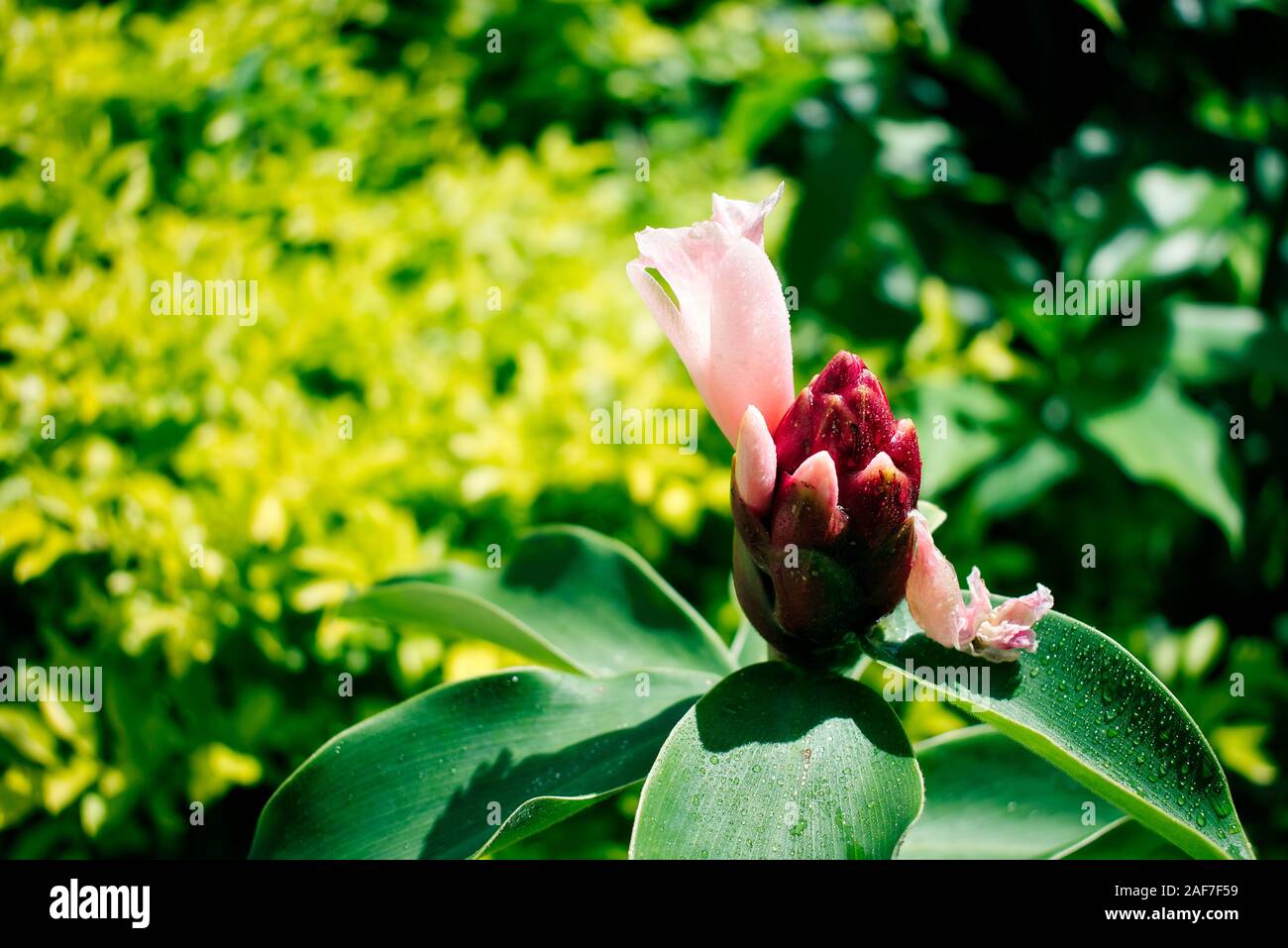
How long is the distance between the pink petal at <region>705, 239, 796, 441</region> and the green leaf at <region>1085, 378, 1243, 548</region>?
3.10ft

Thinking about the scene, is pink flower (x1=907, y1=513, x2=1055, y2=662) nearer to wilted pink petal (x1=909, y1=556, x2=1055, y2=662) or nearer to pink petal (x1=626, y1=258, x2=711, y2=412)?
wilted pink petal (x1=909, y1=556, x2=1055, y2=662)

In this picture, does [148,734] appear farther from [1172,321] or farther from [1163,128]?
[1163,128]

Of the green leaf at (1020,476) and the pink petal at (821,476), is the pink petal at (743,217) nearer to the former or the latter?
the pink petal at (821,476)

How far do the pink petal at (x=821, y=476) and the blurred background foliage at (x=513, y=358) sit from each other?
0.74 meters

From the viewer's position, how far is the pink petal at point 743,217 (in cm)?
74

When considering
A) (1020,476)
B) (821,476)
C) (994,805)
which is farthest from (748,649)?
(1020,476)

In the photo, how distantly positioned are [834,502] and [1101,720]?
0.27 meters

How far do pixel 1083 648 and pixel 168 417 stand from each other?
1259 millimetres

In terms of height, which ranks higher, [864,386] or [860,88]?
[860,88]

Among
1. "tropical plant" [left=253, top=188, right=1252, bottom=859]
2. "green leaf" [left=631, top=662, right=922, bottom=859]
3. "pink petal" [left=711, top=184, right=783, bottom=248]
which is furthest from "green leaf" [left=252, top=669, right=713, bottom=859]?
"pink petal" [left=711, top=184, right=783, bottom=248]

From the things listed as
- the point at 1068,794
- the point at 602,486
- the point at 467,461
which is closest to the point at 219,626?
Result: the point at 467,461

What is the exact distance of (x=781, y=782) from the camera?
2.37ft

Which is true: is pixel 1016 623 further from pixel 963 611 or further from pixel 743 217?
pixel 743 217

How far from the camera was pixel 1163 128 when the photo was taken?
1.70m
